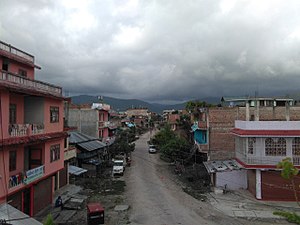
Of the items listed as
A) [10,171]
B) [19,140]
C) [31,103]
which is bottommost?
[10,171]

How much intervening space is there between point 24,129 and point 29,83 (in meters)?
2.82

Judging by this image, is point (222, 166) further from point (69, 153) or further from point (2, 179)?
point (2, 179)

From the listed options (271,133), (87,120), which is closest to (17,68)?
(271,133)

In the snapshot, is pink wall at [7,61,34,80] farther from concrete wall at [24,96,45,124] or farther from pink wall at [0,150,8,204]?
pink wall at [0,150,8,204]

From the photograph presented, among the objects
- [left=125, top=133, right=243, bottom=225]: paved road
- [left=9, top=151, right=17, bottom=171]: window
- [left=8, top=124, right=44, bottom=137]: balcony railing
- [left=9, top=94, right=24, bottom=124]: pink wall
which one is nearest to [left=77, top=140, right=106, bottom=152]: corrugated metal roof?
[left=125, top=133, right=243, bottom=225]: paved road

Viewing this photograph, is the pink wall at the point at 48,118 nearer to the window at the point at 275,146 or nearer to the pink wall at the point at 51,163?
the pink wall at the point at 51,163

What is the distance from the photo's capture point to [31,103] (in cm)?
1923

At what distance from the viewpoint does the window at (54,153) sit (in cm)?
2048

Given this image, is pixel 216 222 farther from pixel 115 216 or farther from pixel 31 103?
pixel 31 103

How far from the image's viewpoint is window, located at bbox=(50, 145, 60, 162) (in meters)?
20.5

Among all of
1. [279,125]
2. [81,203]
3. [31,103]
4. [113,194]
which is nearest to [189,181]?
[113,194]

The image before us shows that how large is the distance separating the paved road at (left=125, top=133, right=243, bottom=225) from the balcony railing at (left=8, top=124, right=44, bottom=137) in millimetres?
7880

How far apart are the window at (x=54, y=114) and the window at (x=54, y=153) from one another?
1.76 meters

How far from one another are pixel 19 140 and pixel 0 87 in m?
3.06
